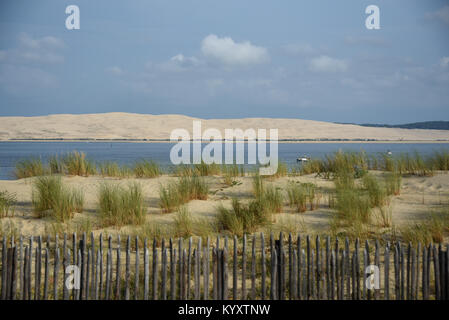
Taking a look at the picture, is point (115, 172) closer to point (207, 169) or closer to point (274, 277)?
point (207, 169)

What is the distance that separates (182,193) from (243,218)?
7.06ft

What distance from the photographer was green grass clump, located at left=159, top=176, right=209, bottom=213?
8.03 m

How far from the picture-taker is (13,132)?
224 feet

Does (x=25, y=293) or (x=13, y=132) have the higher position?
(x=13, y=132)

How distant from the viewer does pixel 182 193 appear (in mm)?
8742

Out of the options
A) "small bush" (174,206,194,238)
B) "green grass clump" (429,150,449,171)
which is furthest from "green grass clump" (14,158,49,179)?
"green grass clump" (429,150,449,171)

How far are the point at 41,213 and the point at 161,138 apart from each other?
5991cm

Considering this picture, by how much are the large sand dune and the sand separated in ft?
185

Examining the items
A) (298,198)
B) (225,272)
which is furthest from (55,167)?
(225,272)

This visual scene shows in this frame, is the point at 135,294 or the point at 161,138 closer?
the point at 135,294

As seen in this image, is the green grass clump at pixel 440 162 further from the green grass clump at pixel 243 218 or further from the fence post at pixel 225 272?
the fence post at pixel 225 272

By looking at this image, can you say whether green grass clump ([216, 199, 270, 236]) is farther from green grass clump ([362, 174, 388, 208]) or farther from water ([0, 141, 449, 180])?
water ([0, 141, 449, 180])

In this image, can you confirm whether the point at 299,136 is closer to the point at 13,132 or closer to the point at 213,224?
the point at 13,132
